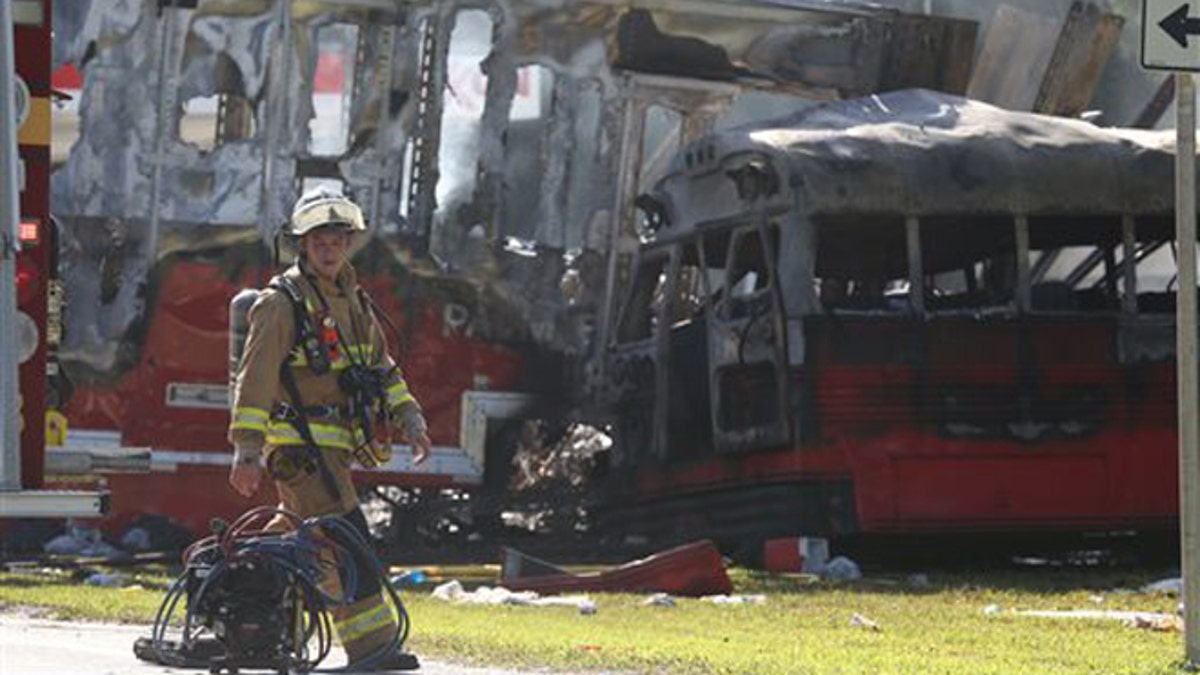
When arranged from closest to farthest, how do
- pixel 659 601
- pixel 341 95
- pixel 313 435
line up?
1. pixel 313 435
2. pixel 659 601
3. pixel 341 95

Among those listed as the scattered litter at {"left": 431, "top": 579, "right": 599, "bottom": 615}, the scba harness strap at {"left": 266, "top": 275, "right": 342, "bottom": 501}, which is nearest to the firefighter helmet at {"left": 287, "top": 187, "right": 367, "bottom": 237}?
the scba harness strap at {"left": 266, "top": 275, "right": 342, "bottom": 501}

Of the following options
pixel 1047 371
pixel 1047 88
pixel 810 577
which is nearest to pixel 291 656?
pixel 810 577

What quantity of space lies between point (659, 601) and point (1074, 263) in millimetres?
5582

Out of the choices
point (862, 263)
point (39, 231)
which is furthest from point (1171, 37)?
point (862, 263)

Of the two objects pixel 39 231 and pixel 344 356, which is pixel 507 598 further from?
pixel 344 356

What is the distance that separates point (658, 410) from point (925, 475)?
7.43 ft

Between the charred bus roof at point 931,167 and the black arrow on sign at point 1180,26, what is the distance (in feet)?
21.3

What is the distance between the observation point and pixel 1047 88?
1978 cm

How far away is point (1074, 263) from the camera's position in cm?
1791

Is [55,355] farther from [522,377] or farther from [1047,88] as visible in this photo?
[1047,88]

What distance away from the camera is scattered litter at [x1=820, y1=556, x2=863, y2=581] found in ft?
50.9

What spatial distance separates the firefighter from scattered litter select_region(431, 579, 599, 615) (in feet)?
14.2

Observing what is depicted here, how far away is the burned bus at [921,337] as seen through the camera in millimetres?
15727

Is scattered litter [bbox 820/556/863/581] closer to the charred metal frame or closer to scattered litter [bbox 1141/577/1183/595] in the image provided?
the charred metal frame
